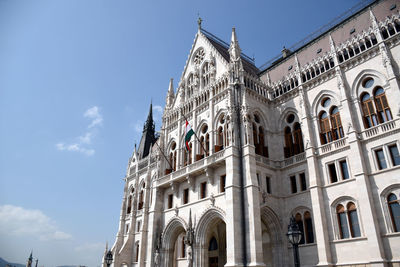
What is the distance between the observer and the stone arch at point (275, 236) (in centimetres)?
2441

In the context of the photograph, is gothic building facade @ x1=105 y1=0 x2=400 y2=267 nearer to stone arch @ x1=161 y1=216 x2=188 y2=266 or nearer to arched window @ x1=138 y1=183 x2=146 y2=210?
stone arch @ x1=161 y1=216 x2=188 y2=266

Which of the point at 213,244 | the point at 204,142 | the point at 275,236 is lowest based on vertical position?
the point at 213,244

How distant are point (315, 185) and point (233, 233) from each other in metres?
7.61

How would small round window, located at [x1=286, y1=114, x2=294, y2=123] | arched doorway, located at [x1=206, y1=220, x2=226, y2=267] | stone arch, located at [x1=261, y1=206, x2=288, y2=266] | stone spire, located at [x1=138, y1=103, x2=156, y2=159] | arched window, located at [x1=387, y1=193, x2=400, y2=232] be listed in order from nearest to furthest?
1. arched window, located at [x1=387, y1=193, x2=400, y2=232]
2. stone arch, located at [x1=261, y1=206, x2=288, y2=266]
3. small round window, located at [x1=286, y1=114, x2=294, y2=123]
4. arched doorway, located at [x1=206, y1=220, x2=226, y2=267]
5. stone spire, located at [x1=138, y1=103, x2=156, y2=159]

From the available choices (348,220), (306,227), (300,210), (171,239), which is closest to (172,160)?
(171,239)

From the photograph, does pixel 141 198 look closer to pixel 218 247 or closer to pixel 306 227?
pixel 218 247

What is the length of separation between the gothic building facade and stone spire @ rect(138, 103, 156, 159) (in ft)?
55.0

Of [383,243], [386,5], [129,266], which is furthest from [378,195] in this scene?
[129,266]

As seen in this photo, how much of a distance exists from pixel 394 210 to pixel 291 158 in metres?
9.08

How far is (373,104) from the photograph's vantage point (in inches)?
908

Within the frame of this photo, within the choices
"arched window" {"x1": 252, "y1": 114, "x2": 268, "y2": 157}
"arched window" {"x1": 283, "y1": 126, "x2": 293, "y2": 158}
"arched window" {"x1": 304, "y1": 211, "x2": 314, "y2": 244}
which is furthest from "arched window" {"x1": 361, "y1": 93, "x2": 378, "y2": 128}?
"arched window" {"x1": 252, "y1": 114, "x2": 268, "y2": 157}

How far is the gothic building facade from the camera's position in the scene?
840 inches

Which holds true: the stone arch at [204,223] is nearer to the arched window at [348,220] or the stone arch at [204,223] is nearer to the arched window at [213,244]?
the arched window at [213,244]

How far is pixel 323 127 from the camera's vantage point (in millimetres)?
26250
